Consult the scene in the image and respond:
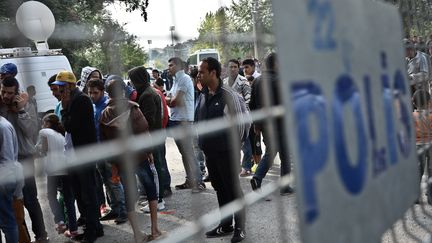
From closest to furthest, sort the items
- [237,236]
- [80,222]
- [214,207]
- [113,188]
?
[214,207], [80,222], [113,188], [237,236]

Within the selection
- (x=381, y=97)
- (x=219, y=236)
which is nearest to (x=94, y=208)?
(x=381, y=97)

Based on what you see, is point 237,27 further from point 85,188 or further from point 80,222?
point 80,222

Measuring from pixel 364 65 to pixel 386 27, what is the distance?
0.27 m

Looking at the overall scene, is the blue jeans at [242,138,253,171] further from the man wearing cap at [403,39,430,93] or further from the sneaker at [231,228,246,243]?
the man wearing cap at [403,39,430,93]

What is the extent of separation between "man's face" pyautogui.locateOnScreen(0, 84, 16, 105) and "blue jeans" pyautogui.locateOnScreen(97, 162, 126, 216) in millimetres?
178

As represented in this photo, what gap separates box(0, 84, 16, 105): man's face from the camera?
2.55 ft

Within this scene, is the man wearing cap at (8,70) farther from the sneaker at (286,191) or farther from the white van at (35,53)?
the sneaker at (286,191)

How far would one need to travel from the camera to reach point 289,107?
965mm

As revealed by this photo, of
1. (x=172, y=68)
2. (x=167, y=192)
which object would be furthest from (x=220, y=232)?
(x=172, y=68)

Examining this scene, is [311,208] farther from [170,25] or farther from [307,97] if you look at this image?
[170,25]

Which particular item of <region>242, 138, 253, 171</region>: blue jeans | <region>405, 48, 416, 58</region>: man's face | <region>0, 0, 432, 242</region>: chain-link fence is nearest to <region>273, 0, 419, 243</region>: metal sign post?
<region>0, 0, 432, 242</region>: chain-link fence

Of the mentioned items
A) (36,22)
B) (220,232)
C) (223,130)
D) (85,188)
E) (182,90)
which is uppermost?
(36,22)

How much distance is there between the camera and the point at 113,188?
302 centimetres

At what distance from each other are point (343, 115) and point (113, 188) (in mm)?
2126
